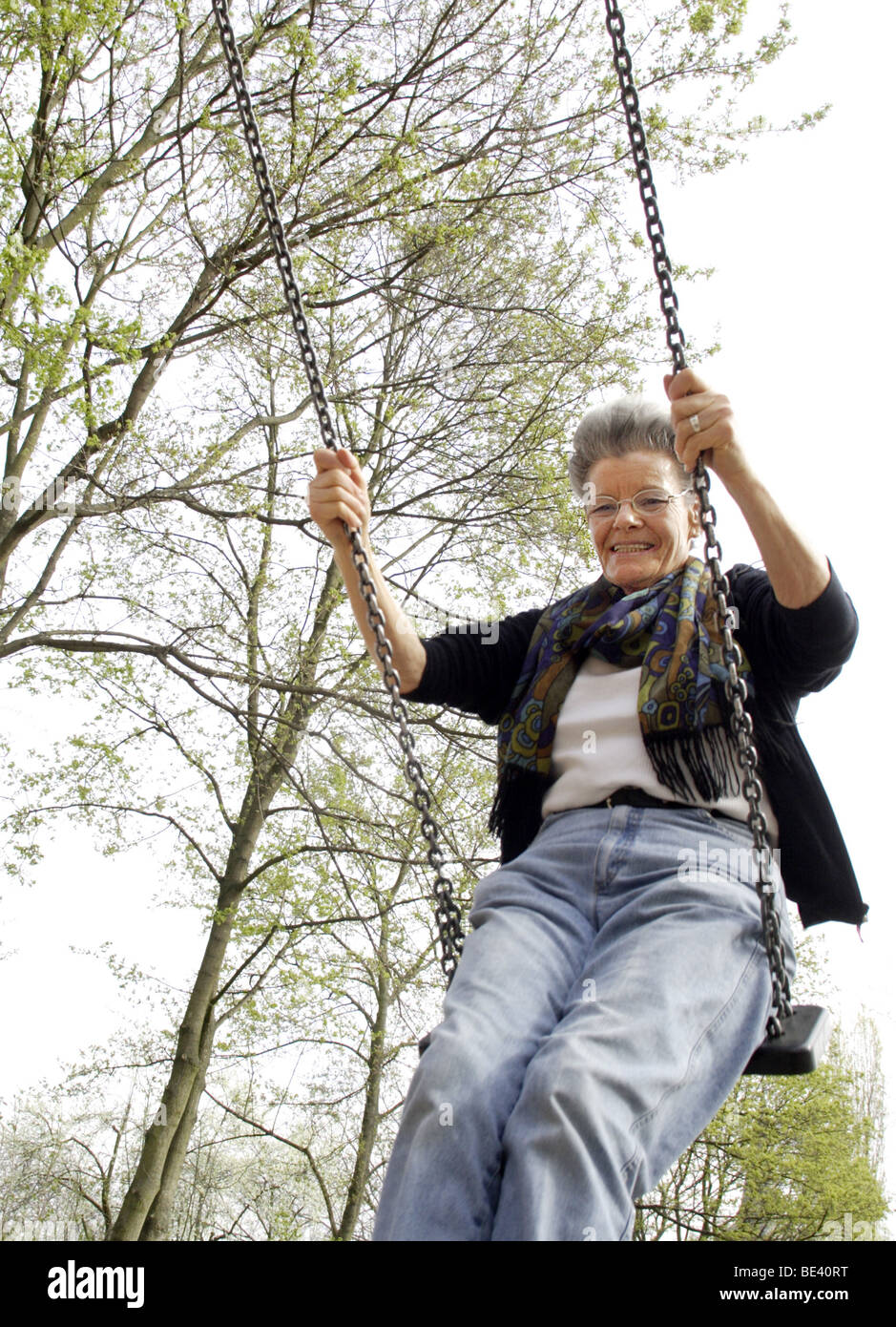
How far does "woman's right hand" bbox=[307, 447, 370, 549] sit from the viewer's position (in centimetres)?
211

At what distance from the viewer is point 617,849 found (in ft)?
5.68

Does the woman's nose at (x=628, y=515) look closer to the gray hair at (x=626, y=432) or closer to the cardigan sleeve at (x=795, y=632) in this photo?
Answer: the gray hair at (x=626, y=432)

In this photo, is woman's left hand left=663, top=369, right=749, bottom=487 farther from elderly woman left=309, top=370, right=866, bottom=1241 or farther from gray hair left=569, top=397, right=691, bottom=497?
gray hair left=569, top=397, right=691, bottom=497

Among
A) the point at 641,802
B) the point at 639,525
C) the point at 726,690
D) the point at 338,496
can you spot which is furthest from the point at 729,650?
the point at 338,496

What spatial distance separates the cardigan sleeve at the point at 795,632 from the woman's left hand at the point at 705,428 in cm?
23

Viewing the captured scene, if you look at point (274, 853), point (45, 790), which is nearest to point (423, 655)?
point (45, 790)

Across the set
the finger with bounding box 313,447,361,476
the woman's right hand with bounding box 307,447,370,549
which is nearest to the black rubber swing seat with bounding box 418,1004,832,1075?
the woman's right hand with bounding box 307,447,370,549

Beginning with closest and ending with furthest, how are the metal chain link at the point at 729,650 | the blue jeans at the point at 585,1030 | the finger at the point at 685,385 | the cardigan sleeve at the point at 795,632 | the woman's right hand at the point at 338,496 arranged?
1. the blue jeans at the point at 585,1030
2. the metal chain link at the point at 729,650
3. the cardigan sleeve at the point at 795,632
4. the finger at the point at 685,385
5. the woman's right hand at the point at 338,496

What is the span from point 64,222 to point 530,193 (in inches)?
115

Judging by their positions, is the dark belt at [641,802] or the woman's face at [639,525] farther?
the woman's face at [639,525]

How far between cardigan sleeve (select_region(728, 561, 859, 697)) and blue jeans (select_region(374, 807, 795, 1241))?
0.95 feet

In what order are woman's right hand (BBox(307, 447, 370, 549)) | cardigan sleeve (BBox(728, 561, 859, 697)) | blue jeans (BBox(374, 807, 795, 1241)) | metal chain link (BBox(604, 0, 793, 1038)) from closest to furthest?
blue jeans (BBox(374, 807, 795, 1241)) < metal chain link (BBox(604, 0, 793, 1038)) < cardigan sleeve (BBox(728, 561, 859, 697)) < woman's right hand (BBox(307, 447, 370, 549))

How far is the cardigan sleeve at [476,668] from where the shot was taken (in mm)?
2188

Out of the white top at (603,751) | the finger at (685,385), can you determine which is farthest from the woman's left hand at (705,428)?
the white top at (603,751)
